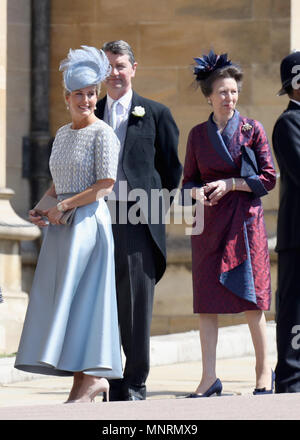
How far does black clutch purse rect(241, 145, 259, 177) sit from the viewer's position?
7.45 meters

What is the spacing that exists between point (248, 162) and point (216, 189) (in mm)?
251

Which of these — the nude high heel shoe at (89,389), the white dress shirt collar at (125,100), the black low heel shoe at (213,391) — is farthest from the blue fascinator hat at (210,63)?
the nude high heel shoe at (89,389)

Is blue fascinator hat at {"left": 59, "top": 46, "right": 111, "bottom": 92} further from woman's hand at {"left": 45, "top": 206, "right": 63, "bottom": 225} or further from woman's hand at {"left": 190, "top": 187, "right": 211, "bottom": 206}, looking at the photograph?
woman's hand at {"left": 190, "top": 187, "right": 211, "bottom": 206}

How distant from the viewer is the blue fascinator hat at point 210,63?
25.0 feet

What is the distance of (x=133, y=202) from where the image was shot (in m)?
7.46

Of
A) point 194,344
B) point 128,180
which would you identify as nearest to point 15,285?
point 194,344

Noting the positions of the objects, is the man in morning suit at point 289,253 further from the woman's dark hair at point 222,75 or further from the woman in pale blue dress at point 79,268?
the woman in pale blue dress at point 79,268

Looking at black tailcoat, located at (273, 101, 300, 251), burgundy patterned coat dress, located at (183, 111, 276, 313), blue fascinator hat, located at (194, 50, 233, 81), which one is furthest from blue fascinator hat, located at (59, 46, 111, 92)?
black tailcoat, located at (273, 101, 300, 251)

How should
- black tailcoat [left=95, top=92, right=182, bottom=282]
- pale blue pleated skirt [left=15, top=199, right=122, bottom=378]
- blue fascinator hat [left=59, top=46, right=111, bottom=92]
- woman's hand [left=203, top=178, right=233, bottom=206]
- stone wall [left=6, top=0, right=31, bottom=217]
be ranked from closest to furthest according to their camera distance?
1. pale blue pleated skirt [left=15, top=199, right=122, bottom=378]
2. blue fascinator hat [left=59, top=46, right=111, bottom=92]
3. woman's hand [left=203, top=178, right=233, bottom=206]
4. black tailcoat [left=95, top=92, right=182, bottom=282]
5. stone wall [left=6, top=0, right=31, bottom=217]

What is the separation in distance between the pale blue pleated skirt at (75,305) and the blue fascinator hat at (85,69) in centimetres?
58

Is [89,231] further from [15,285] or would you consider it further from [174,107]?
[174,107]

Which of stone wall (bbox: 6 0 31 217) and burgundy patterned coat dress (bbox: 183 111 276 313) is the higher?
stone wall (bbox: 6 0 31 217)

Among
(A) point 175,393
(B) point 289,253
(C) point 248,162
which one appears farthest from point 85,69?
(A) point 175,393

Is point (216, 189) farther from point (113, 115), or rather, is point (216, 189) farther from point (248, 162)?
point (113, 115)
